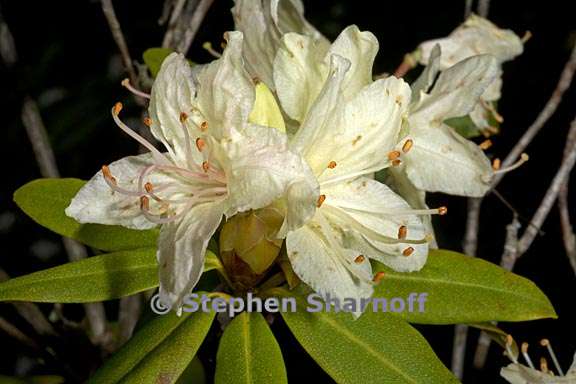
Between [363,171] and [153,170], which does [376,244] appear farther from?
[153,170]

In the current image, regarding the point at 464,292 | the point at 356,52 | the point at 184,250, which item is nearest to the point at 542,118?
the point at 464,292

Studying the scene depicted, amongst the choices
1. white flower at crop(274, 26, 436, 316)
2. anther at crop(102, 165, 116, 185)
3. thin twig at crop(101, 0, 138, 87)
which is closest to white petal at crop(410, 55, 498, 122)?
white flower at crop(274, 26, 436, 316)

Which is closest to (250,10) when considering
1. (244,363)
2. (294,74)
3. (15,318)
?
(294,74)

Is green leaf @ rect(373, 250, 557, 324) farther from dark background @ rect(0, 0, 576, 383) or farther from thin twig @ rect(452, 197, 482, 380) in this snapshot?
dark background @ rect(0, 0, 576, 383)

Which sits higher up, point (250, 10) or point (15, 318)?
point (250, 10)

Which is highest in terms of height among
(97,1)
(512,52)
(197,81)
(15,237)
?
(197,81)

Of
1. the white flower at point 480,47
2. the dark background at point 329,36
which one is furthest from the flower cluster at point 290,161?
the dark background at point 329,36

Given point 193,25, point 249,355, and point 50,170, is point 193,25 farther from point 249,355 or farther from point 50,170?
point 249,355

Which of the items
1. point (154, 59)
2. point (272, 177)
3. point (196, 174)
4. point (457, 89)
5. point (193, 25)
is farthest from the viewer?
point (193, 25)
